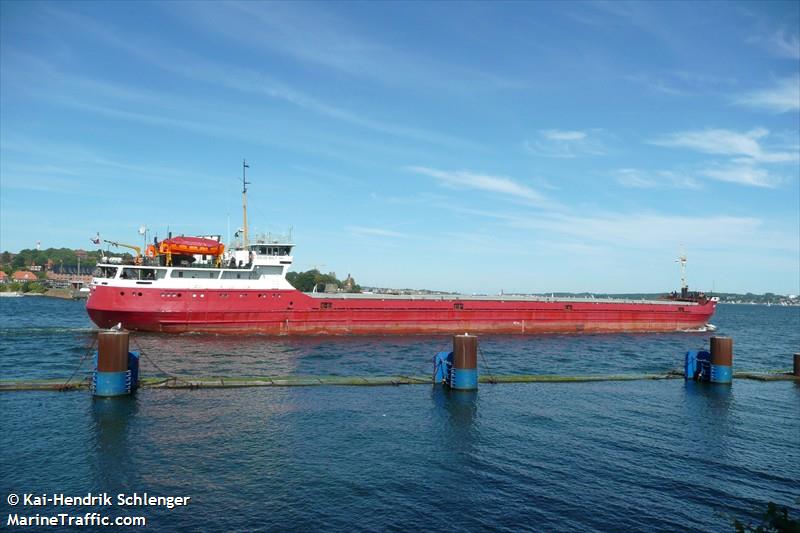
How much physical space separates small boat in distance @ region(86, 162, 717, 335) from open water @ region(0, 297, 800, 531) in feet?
49.8

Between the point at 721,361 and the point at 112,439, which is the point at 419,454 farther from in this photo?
the point at 721,361

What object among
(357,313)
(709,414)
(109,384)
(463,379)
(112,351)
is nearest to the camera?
(112,351)

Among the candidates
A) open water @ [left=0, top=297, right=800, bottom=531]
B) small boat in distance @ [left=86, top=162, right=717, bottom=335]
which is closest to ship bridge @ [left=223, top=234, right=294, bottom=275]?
small boat in distance @ [left=86, top=162, right=717, bottom=335]

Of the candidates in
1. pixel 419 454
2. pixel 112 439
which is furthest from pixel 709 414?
pixel 112 439

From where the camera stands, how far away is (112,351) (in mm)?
19703

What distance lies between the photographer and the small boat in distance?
42.2 metres

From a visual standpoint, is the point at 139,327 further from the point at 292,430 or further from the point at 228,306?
the point at 292,430

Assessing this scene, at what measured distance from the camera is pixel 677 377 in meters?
29.1

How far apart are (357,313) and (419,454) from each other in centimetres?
3383

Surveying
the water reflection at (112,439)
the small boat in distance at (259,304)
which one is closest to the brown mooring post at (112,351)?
the water reflection at (112,439)

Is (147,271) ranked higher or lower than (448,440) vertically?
higher

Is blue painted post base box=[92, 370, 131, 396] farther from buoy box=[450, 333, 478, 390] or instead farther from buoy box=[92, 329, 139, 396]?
buoy box=[450, 333, 478, 390]

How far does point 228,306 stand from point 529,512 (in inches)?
1457

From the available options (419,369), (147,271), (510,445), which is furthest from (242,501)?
(147,271)
